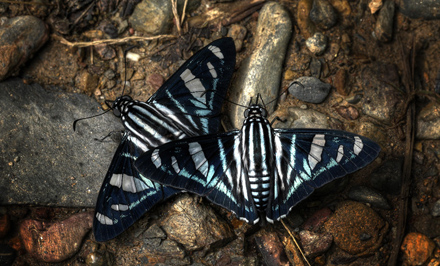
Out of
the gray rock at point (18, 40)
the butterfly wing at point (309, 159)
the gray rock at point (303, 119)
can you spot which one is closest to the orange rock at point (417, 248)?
the butterfly wing at point (309, 159)

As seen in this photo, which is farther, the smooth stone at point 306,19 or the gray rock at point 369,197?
the smooth stone at point 306,19

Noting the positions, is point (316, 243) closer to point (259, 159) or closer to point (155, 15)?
point (259, 159)

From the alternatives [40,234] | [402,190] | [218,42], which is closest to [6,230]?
[40,234]

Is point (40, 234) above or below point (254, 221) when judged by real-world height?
below

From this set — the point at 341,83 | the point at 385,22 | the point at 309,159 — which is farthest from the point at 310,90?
the point at 385,22

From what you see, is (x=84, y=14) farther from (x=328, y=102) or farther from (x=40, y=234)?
(x=328, y=102)

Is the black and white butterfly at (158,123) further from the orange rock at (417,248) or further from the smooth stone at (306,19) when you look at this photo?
the orange rock at (417,248)
